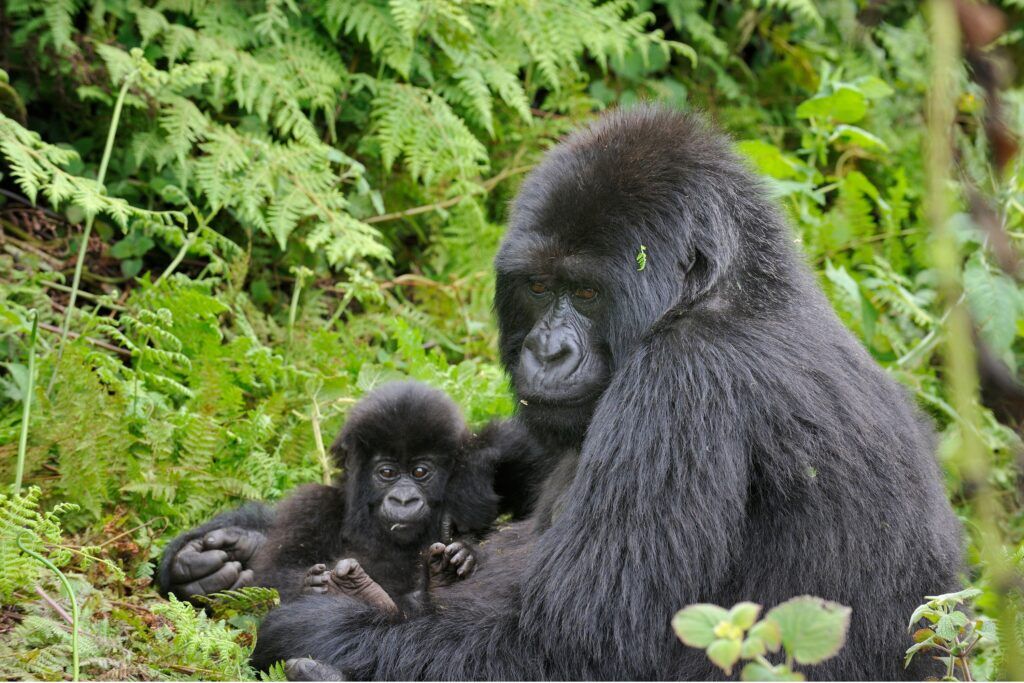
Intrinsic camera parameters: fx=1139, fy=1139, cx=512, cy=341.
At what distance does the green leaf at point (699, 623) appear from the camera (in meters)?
1.54

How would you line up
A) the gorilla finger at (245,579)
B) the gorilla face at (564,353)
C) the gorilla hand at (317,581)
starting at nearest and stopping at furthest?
the gorilla face at (564,353) < the gorilla hand at (317,581) < the gorilla finger at (245,579)

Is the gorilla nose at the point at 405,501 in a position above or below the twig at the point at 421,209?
above

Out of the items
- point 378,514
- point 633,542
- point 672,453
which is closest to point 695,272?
point 672,453

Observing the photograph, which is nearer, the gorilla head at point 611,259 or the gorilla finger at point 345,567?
the gorilla head at point 611,259

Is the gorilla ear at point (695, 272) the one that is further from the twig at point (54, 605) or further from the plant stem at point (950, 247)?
the plant stem at point (950, 247)

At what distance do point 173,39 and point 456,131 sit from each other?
59.7 inches

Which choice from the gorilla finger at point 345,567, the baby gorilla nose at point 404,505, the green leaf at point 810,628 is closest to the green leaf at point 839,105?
the baby gorilla nose at point 404,505

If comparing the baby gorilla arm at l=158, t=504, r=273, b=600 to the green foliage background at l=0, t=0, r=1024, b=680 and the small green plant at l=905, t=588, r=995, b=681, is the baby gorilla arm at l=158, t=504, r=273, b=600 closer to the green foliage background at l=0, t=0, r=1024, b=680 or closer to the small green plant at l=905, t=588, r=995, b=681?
the green foliage background at l=0, t=0, r=1024, b=680

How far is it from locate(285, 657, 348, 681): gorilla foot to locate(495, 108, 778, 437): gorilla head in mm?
916

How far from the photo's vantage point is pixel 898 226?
22.0 feet

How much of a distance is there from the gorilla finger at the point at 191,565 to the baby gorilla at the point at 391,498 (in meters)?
0.19

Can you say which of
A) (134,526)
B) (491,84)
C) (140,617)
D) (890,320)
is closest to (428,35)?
(491,84)

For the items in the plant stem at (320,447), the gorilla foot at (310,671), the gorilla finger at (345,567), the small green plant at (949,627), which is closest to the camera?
the small green plant at (949,627)

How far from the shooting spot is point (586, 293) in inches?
132
